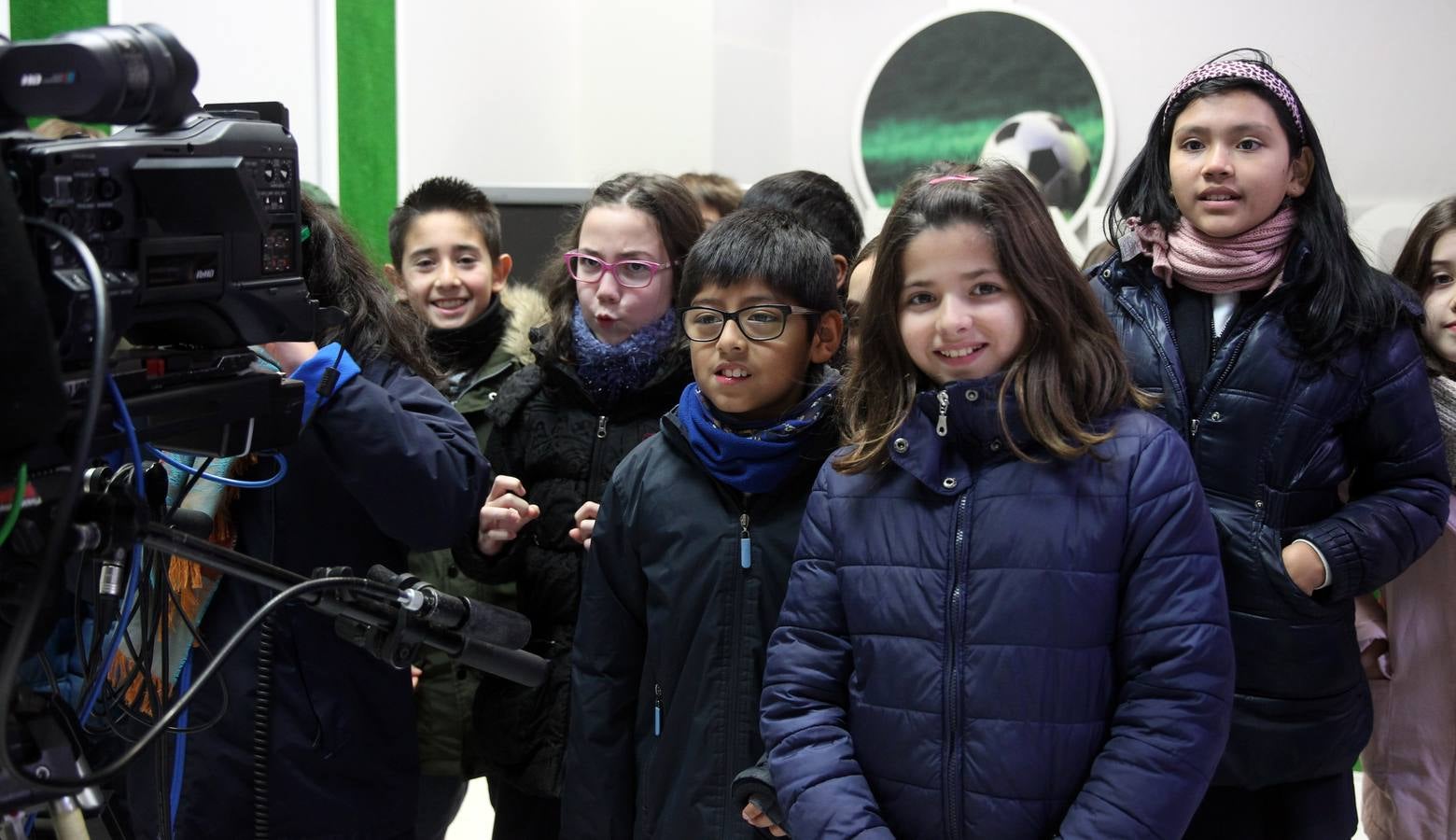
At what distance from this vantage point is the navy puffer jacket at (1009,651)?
133 cm

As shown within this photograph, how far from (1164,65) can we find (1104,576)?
3101 mm

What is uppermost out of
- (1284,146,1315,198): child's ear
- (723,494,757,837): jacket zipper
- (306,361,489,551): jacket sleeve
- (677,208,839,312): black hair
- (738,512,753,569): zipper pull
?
(1284,146,1315,198): child's ear

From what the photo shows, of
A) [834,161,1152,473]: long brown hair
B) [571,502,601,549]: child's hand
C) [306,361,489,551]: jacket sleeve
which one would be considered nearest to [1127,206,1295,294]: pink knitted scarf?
[834,161,1152,473]: long brown hair

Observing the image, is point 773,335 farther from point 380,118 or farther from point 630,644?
point 380,118

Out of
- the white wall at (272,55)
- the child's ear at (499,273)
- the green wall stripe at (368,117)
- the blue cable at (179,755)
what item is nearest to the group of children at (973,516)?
the blue cable at (179,755)

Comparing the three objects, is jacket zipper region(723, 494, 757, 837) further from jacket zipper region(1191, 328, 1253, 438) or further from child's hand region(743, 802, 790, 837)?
jacket zipper region(1191, 328, 1253, 438)

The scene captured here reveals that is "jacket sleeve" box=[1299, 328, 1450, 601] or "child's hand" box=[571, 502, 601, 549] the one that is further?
"child's hand" box=[571, 502, 601, 549]

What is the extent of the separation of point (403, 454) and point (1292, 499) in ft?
3.82

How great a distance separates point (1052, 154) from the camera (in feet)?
13.5

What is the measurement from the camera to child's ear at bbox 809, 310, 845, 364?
181cm

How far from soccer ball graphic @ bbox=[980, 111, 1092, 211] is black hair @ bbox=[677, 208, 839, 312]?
2413 millimetres

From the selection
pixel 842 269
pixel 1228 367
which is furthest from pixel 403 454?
pixel 1228 367

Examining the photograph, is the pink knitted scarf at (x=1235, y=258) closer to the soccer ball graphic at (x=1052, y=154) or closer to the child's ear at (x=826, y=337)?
the child's ear at (x=826, y=337)

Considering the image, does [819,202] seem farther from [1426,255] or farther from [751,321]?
[1426,255]
